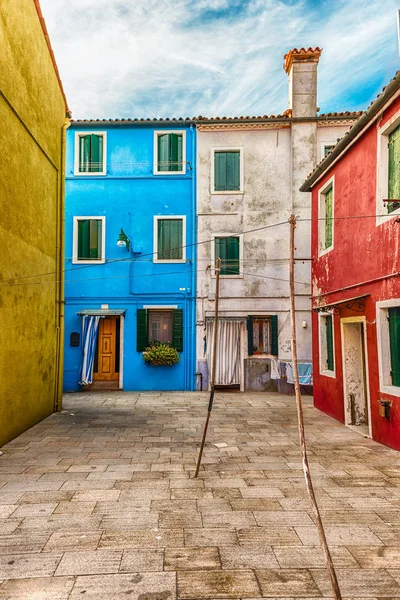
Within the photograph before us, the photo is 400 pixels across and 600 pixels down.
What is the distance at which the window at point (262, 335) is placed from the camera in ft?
49.1

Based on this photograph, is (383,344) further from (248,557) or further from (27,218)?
(27,218)

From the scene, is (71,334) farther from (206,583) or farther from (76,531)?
(206,583)

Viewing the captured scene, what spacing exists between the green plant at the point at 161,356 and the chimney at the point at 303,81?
9.35 meters

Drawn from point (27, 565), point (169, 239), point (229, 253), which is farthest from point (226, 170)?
point (27, 565)

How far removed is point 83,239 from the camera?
51.1 feet

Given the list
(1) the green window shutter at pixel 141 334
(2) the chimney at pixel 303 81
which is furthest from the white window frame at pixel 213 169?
(1) the green window shutter at pixel 141 334

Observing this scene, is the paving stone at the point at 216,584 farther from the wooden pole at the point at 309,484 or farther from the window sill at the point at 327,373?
the window sill at the point at 327,373

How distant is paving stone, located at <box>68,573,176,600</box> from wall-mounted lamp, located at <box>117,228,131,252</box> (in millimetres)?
11838

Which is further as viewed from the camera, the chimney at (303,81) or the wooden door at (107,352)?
the wooden door at (107,352)

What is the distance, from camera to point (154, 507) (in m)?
5.19

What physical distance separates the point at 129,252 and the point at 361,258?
875 cm

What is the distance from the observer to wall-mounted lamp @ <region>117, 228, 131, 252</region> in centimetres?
1463

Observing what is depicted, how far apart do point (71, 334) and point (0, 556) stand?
1162 cm

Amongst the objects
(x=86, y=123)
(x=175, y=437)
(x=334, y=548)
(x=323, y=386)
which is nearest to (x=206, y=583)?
(x=334, y=548)
